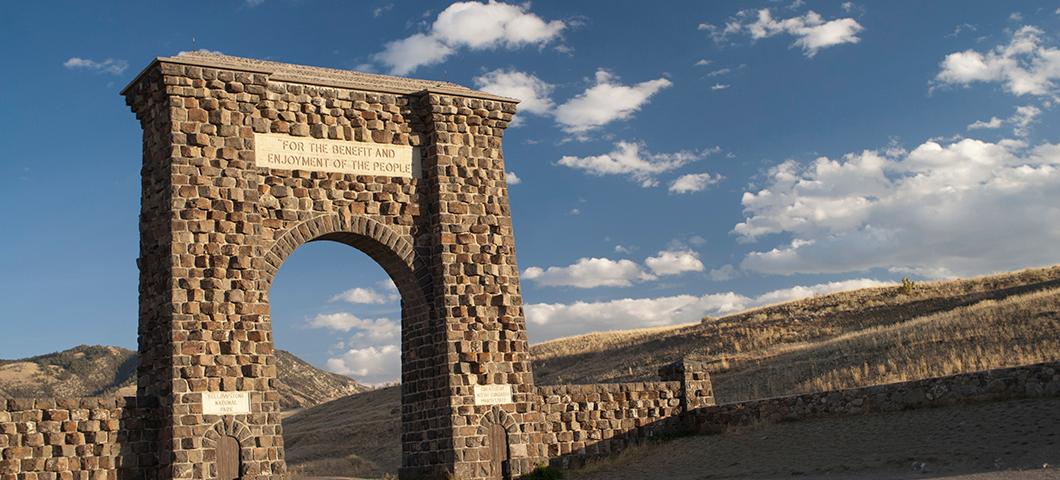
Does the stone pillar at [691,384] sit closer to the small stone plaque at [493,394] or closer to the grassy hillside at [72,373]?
the small stone plaque at [493,394]

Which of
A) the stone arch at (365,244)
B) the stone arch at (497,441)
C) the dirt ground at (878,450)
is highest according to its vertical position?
the stone arch at (365,244)

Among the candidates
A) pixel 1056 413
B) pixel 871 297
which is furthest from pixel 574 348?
pixel 1056 413

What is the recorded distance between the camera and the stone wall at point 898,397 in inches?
749

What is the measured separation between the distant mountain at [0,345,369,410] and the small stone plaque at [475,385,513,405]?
58252 millimetres

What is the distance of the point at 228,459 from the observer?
18.3 m

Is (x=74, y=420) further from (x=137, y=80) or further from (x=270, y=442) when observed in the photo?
(x=137, y=80)

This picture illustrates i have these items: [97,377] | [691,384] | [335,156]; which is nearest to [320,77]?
[335,156]

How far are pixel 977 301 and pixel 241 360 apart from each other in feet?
111

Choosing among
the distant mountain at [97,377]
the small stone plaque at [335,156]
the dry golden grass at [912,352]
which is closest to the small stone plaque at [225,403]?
the small stone plaque at [335,156]

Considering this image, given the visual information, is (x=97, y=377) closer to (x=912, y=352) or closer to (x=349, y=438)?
(x=349, y=438)

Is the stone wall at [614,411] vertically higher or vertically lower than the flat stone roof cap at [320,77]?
lower

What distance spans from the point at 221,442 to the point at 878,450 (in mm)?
11261

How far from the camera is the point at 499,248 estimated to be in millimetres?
21719

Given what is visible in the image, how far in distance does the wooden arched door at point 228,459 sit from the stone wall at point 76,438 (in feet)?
3.73
